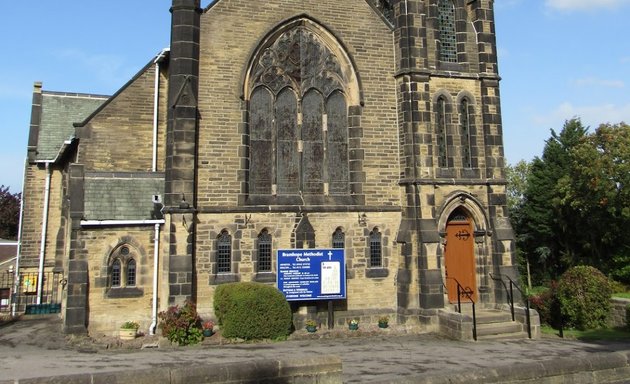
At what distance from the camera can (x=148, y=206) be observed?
14492mm

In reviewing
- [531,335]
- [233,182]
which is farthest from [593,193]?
[233,182]

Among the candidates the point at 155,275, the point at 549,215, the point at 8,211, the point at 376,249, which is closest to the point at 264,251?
the point at 155,275

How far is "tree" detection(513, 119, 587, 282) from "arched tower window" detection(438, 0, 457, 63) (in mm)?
21364

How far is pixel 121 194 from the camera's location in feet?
47.7

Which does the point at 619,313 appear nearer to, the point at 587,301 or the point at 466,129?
the point at 587,301

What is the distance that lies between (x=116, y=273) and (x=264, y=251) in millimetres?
4150

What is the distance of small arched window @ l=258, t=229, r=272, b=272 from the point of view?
48.6 ft

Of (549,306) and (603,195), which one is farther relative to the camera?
(603,195)

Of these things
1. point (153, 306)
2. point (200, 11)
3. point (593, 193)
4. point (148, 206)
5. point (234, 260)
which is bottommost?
point (153, 306)

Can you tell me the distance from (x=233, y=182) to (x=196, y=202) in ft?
4.02

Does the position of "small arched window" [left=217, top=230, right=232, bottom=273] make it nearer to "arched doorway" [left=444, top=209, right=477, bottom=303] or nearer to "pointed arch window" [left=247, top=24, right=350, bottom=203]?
"pointed arch window" [left=247, top=24, right=350, bottom=203]

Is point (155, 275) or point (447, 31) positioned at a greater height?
point (447, 31)

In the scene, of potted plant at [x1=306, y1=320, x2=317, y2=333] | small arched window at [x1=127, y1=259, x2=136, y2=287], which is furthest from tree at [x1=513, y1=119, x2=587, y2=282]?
small arched window at [x1=127, y1=259, x2=136, y2=287]

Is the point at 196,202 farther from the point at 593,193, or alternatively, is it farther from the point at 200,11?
the point at 593,193
